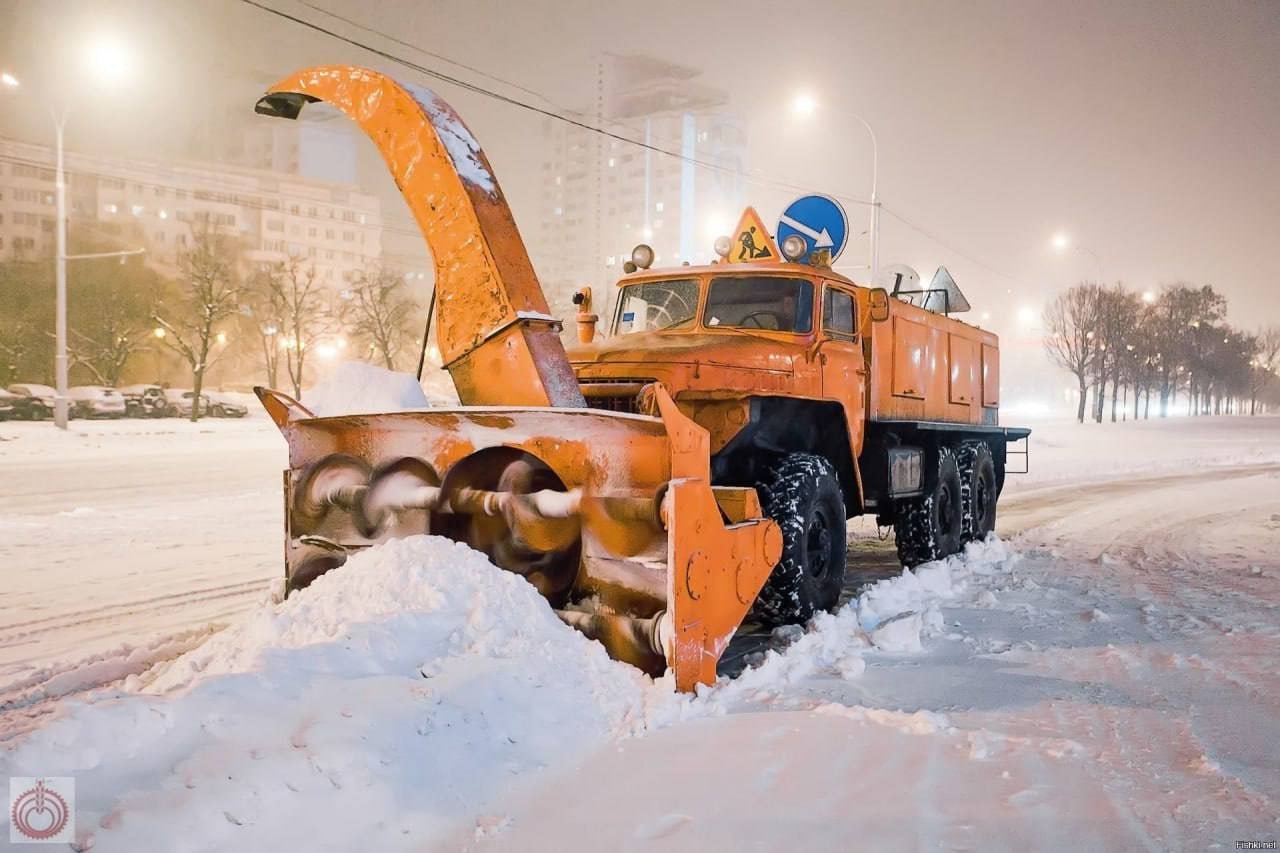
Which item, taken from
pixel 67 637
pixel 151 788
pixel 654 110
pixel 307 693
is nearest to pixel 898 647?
pixel 307 693

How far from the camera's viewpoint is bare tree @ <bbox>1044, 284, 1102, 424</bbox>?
5191cm

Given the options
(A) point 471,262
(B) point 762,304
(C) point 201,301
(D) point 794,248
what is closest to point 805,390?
(B) point 762,304

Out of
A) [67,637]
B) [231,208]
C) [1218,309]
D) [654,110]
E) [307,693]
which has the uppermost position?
[654,110]

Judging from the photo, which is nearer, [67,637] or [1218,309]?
[67,637]

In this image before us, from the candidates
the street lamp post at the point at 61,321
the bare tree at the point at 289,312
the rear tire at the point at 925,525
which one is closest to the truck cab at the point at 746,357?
the rear tire at the point at 925,525

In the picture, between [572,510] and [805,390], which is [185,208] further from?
[572,510]

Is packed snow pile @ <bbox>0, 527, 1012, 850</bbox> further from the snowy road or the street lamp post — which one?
the street lamp post

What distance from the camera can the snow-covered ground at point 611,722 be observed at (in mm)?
3068

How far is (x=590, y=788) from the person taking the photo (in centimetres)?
346

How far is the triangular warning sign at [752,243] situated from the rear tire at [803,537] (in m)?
2.85

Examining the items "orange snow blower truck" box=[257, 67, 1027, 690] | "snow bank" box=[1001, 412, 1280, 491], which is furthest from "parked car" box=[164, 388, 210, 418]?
"orange snow blower truck" box=[257, 67, 1027, 690]

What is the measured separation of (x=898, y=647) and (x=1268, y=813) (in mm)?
2278

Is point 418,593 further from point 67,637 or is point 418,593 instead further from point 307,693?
point 67,637

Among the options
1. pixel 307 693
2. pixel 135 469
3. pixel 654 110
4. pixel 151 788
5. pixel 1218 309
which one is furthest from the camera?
pixel 654 110
